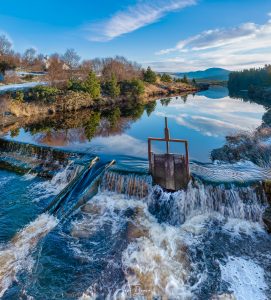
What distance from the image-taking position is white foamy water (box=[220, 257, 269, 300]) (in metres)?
6.20

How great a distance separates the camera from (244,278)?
6.65 metres

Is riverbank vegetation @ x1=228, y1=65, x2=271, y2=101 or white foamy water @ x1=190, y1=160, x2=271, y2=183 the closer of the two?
white foamy water @ x1=190, y1=160, x2=271, y2=183

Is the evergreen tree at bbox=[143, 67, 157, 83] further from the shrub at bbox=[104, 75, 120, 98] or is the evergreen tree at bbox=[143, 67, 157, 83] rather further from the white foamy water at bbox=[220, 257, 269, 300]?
the white foamy water at bbox=[220, 257, 269, 300]

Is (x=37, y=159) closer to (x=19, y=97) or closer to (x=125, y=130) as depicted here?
(x=125, y=130)

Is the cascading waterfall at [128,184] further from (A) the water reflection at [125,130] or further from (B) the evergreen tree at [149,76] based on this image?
(B) the evergreen tree at [149,76]

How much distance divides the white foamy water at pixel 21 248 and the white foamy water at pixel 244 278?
220 inches

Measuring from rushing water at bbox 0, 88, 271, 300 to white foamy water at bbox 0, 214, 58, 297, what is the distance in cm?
3

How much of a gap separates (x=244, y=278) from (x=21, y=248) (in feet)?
21.7

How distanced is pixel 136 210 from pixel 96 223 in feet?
5.54

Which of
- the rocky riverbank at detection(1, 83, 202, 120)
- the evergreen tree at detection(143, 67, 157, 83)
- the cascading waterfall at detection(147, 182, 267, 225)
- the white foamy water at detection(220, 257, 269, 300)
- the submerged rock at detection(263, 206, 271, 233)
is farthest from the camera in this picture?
the evergreen tree at detection(143, 67, 157, 83)

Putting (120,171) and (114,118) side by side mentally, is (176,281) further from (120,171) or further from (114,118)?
(114,118)

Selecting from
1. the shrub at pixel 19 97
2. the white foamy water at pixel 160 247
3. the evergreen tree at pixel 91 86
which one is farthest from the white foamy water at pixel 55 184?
the evergreen tree at pixel 91 86

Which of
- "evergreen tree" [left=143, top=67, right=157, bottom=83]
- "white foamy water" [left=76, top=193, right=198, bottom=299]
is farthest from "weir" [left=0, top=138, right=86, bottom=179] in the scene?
"evergreen tree" [left=143, top=67, right=157, bottom=83]

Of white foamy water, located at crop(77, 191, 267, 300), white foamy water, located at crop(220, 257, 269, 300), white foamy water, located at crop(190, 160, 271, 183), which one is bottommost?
white foamy water, located at crop(220, 257, 269, 300)
